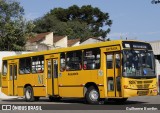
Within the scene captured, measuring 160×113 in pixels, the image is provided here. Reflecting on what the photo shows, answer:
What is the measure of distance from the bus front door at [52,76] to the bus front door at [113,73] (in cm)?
428

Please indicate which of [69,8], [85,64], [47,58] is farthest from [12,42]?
[69,8]

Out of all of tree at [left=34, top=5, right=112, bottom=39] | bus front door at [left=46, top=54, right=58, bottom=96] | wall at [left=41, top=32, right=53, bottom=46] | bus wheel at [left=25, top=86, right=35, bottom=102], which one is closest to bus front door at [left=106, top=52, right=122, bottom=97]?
bus front door at [left=46, top=54, right=58, bottom=96]

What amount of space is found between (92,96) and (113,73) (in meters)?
1.72

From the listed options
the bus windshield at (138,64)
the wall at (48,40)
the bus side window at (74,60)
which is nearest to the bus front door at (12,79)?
the bus side window at (74,60)

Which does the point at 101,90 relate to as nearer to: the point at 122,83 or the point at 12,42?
the point at 122,83

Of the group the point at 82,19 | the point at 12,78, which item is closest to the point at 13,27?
the point at 12,78

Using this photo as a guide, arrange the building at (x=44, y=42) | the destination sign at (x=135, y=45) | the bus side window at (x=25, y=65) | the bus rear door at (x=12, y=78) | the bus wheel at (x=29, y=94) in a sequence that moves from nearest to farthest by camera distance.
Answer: the destination sign at (x=135, y=45)
the bus wheel at (x=29, y=94)
the bus side window at (x=25, y=65)
the bus rear door at (x=12, y=78)
the building at (x=44, y=42)

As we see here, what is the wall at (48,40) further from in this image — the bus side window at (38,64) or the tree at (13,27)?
the bus side window at (38,64)

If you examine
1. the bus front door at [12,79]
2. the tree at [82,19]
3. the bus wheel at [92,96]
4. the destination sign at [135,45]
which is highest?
the tree at [82,19]

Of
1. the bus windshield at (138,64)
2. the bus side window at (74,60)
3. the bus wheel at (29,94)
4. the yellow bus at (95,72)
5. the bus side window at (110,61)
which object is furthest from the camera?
the bus wheel at (29,94)

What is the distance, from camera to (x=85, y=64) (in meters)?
20.7

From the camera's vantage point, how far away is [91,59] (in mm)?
20281

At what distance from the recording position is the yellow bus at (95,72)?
62.0ft

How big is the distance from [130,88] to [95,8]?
8710cm
